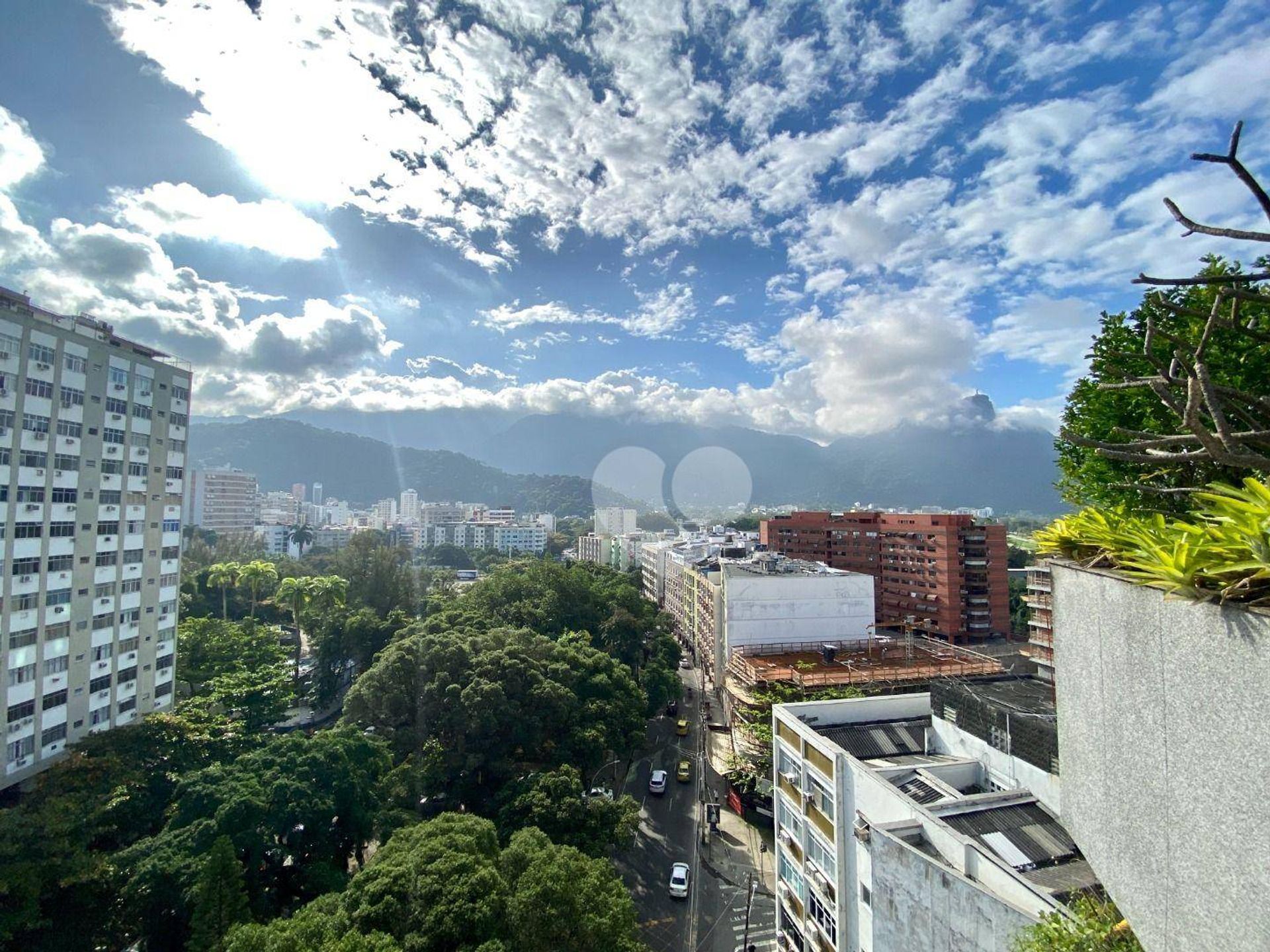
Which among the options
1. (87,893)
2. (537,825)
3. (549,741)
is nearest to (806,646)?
(549,741)

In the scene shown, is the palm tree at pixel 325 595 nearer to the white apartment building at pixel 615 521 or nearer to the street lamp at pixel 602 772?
the street lamp at pixel 602 772

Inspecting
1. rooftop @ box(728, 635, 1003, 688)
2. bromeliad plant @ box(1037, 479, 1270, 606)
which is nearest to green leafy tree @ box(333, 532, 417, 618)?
rooftop @ box(728, 635, 1003, 688)

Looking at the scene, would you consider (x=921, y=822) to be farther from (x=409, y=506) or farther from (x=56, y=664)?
(x=409, y=506)

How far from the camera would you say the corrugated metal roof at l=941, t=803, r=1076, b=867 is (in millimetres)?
6926

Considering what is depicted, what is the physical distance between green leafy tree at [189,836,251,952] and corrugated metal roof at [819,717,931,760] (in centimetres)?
1161

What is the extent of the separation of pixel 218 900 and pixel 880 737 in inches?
515

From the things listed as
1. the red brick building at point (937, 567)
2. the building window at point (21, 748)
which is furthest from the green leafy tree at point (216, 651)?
the red brick building at point (937, 567)

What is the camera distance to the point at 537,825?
14008mm

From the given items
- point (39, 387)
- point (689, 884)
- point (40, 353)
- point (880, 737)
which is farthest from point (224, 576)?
point (880, 737)

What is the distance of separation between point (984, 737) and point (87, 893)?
17.7 meters

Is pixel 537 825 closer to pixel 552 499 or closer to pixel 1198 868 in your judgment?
pixel 1198 868

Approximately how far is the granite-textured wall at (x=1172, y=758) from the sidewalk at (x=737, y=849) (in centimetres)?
1364

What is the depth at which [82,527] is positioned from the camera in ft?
62.5

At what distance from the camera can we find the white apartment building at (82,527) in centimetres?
1700
